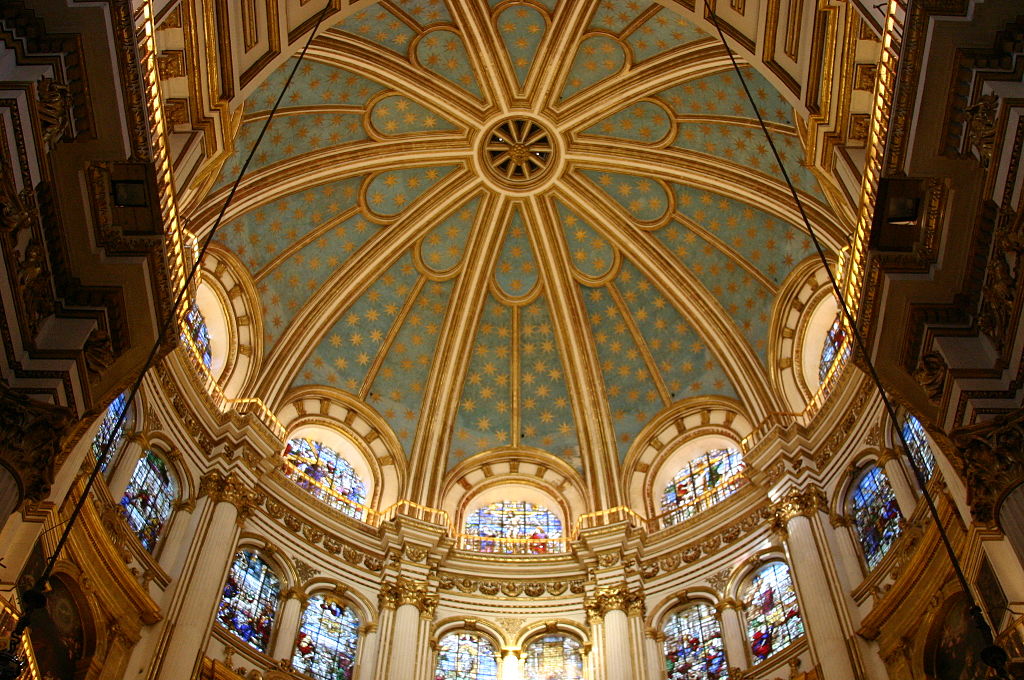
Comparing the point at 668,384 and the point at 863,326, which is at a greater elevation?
the point at 668,384

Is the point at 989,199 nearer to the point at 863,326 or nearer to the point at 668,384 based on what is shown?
the point at 863,326

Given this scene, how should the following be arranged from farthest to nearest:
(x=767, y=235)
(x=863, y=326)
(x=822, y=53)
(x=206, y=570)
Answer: (x=767, y=235)
(x=206, y=570)
(x=822, y=53)
(x=863, y=326)

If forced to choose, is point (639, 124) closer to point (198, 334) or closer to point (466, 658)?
point (198, 334)

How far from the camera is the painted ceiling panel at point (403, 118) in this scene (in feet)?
86.9

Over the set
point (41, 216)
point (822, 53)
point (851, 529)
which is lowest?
point (41, 216)

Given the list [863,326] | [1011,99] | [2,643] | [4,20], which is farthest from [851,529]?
[4,20]

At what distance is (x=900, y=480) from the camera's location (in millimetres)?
18578

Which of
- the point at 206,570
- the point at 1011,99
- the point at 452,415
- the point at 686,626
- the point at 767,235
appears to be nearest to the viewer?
the point at 1011,99

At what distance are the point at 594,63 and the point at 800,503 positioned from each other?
12.9 m

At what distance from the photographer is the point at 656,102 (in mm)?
26312

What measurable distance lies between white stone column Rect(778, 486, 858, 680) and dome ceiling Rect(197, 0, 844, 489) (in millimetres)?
4421

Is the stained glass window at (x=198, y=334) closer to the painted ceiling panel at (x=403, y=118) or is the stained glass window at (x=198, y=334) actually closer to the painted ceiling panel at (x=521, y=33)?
the painted ceiling panel at (x=403, y=118)

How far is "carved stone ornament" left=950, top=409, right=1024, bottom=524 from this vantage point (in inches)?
447

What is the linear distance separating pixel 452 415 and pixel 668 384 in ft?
20.1
